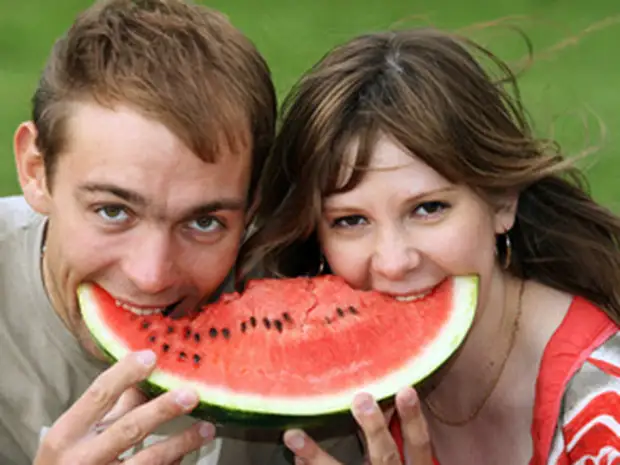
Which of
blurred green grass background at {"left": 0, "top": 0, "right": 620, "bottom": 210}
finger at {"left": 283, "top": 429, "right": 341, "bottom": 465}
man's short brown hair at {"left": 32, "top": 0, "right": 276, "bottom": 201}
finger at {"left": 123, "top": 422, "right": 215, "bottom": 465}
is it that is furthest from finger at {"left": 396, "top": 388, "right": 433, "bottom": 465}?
blurred green grass background at {"left": 0, "top": 0, "right": 620, "bottom": 210}

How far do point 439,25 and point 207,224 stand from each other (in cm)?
264

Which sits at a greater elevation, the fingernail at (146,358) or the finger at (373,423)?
the fingernail at (146,358)

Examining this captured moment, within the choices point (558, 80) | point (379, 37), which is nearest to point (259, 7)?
point (558, 80)

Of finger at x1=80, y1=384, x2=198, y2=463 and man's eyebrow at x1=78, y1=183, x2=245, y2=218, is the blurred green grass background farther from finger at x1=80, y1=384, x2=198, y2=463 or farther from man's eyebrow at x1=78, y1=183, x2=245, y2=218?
finger at x1=80, y1=384, x2=198, y2=463

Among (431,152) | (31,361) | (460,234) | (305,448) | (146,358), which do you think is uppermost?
(431,152)

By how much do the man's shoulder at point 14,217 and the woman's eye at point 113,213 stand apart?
438 mm

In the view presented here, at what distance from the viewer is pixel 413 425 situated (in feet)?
5.55

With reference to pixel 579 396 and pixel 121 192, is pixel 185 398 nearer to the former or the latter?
pixel 121 192

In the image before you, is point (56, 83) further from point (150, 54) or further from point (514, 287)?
point (514, 287)

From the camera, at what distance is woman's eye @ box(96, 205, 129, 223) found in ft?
5.76

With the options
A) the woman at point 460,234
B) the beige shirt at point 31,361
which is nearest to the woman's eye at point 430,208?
the woman at point 460,234

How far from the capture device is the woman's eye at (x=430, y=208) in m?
1.80

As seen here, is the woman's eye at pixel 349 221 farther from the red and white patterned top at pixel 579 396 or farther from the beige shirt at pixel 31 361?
the beige shirt at pixel 31 361

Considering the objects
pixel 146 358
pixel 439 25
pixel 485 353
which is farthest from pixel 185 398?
pixel 439 25
